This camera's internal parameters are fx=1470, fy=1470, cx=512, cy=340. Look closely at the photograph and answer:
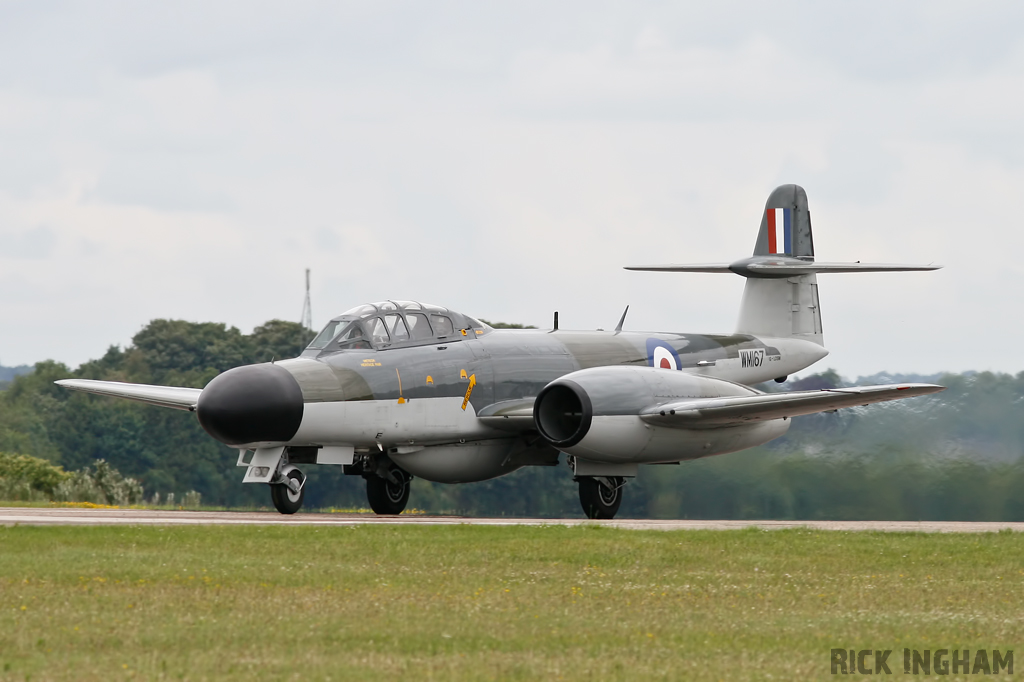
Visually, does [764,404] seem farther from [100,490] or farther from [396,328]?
[100,490]

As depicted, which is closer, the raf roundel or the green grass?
the green grass

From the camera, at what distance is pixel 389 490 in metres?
23.5

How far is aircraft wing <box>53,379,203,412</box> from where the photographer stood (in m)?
23.4

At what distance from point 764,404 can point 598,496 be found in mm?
3102

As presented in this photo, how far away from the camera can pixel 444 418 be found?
2238cm

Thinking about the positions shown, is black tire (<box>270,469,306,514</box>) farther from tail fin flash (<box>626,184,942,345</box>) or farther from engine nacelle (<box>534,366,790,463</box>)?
tail fin flash (<box>626,184,942,345</box>)

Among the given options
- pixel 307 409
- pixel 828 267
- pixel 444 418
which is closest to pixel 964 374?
pixel 828 267

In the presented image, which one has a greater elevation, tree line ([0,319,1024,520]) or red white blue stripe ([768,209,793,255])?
red white blue stripe ([768,209,793,255])

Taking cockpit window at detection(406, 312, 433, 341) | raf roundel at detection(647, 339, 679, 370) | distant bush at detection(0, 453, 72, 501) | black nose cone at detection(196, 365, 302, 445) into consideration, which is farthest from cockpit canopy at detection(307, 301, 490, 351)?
distant bush at detection(0, 453, 72, 501)

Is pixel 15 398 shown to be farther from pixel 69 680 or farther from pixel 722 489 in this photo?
pixel 69 680

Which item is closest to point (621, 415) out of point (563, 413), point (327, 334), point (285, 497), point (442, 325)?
point (563, 413)

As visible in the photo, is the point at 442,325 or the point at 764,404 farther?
the point at 442,325

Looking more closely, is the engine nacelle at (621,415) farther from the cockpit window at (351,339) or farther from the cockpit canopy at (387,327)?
the cockpit window at (351,339)

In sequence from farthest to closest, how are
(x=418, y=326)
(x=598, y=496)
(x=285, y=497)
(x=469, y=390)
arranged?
1. (x=598, y=496)
2. (x=469, y=390)
3. (x=418, y=326)
4. (x=285, y=497)
